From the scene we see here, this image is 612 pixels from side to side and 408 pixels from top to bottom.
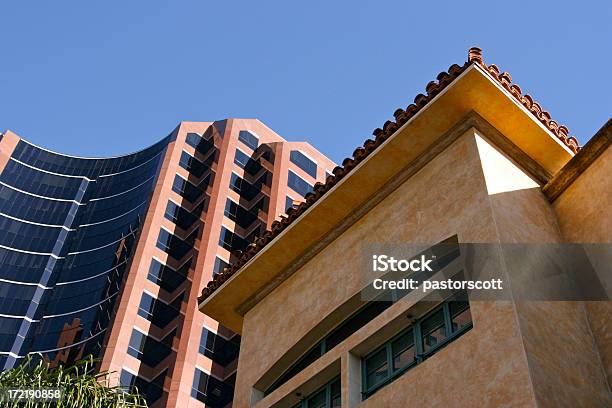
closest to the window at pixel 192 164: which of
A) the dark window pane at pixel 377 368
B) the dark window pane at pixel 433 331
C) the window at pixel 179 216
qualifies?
the window at pixel 179 216

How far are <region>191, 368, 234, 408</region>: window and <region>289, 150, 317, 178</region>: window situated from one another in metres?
26.4

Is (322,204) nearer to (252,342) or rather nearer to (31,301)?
(252,342)

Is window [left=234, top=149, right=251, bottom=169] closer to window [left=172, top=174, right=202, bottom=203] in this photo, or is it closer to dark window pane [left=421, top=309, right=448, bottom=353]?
window [left=172, top=174, right=202, bottom=203]

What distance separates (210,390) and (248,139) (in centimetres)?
2868

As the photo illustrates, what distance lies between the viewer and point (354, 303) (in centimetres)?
1343

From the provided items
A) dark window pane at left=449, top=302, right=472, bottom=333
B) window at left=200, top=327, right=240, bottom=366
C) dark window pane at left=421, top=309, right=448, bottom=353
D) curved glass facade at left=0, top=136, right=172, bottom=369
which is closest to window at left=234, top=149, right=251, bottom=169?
curved glass facade at left=0, top=136, right=172, bottom=369

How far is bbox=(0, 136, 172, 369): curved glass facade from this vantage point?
66562 millimetres

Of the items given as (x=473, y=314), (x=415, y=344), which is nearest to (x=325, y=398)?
(x=415, y=344)

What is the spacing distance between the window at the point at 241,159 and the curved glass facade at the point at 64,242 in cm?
701

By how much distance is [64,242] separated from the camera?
268 ft

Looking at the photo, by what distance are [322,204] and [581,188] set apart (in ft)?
15.0

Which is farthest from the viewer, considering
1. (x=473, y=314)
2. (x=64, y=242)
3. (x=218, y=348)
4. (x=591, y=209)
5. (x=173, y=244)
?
(x=64, y=242)

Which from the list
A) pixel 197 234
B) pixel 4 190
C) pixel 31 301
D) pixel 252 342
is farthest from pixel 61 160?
pixel 252 342

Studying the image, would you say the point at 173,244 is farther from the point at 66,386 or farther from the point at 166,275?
the point at 66,386
